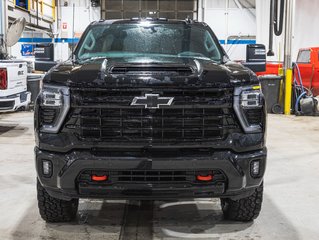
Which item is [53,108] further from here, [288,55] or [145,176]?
[288,55]

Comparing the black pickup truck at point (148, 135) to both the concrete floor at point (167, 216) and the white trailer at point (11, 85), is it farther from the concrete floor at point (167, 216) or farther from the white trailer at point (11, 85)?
the white trailer at point (11, 85)

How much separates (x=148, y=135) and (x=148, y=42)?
1393 millimetres

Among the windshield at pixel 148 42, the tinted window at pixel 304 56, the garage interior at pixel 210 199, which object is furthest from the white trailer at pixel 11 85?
the tinted window at pixel 304 56

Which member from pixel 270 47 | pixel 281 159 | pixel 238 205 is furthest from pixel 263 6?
pixel 238 205

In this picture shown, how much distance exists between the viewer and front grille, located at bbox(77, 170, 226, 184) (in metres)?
2.84

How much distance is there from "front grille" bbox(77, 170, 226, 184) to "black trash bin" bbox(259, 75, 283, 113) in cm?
882

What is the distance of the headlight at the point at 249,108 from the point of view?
2893 millimetres

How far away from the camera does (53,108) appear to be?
2885 mm

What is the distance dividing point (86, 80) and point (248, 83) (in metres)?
1.03

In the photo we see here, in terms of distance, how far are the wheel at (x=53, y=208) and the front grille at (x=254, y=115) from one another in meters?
1.45

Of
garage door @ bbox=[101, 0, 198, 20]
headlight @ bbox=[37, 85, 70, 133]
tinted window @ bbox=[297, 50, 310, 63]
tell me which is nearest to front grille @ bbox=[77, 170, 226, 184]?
headlight @ bbox=[37, 85, 70, 133]

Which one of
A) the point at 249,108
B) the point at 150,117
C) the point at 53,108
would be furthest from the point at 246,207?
the point at 53,108

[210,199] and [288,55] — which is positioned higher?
[288,55]

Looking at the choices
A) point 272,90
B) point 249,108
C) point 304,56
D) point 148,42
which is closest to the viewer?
point 249,108
